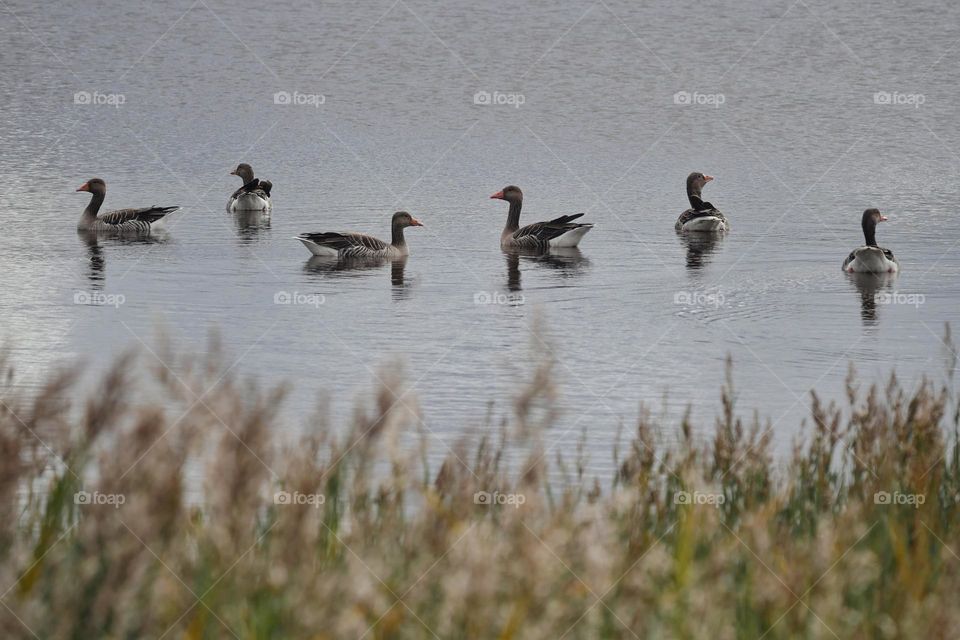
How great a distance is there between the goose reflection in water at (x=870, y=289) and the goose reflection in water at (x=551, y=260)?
3.55 metres

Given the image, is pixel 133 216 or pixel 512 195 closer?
pixel 133 216

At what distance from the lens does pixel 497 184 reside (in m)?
28.0

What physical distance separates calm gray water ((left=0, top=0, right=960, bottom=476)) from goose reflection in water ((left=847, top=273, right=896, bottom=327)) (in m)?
0.08

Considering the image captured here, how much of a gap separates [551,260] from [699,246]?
2399mm

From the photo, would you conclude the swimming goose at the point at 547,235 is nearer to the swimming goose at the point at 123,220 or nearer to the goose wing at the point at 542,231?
the goose wing at the point at 542,231

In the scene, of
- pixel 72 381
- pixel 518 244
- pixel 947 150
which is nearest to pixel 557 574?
pixel 72 381

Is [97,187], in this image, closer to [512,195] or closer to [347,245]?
[347,245]

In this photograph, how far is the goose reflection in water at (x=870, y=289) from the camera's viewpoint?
1720 centimetres

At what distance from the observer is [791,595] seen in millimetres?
5262

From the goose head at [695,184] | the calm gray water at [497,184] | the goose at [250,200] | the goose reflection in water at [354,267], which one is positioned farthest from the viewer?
the goose head at [695,184]

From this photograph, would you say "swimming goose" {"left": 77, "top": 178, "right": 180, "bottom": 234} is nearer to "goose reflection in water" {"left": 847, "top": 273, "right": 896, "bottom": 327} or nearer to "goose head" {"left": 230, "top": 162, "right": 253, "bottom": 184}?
"goose head" {"left": 230, "top": 162, "right": 253, "bottom": 184}

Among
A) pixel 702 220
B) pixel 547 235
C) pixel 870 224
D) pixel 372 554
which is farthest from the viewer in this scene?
pixel 702 220

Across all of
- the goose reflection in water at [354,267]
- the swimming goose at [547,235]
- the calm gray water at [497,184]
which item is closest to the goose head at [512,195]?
the calm gray water at [497,184]

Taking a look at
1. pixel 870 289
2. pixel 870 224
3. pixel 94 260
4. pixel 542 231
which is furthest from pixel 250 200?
pixel 870 289
